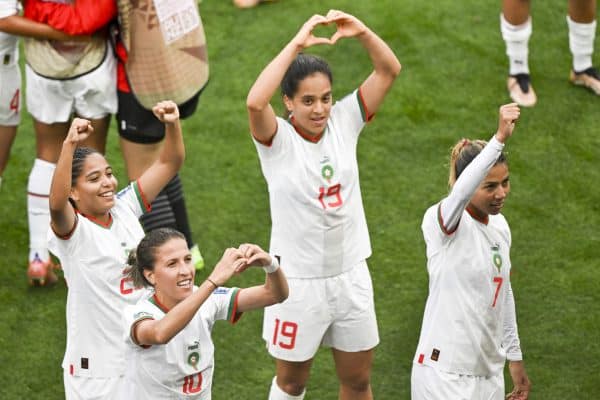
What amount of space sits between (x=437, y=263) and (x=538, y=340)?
1682mm

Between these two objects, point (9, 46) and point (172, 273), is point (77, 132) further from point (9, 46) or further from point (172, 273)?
point (9, 46)

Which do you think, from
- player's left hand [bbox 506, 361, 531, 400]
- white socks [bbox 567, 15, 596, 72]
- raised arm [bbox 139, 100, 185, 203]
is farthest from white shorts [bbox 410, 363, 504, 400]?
white socks [bbox 567, 15, 596, 72]

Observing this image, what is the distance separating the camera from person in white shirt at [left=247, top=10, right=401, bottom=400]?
4.98m

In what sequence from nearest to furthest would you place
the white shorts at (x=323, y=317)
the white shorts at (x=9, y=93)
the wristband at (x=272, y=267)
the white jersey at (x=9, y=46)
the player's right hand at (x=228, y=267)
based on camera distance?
the player's right hand at (x=228, y=267) → the wristband at (x=272, y=267) → the white shorts at (x=323, y=317) → the white jersey at (x=9, y=46) → the white shorts at (x=9, y=93)

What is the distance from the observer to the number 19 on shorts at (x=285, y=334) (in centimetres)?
516

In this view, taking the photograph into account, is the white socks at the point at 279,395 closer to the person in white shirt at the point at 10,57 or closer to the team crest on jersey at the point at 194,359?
the team crest on jersey at the point at 194,359

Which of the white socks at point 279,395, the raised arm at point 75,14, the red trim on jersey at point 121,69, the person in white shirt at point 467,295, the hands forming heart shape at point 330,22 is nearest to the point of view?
the person in white shirt at point 467,295

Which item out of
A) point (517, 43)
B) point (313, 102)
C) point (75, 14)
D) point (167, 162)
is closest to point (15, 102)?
point (75, 14)

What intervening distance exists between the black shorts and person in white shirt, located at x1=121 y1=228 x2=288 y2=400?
6.53 ft

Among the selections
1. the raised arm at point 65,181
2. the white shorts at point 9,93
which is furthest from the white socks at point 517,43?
the raised arm at point 65,181

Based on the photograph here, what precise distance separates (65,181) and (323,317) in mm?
1232

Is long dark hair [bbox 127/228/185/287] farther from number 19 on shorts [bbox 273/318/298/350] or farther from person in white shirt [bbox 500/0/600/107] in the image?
person in white shirt [bbox 500/0/600/107]

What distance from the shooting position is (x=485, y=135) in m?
7.79

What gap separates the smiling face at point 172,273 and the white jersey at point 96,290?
23.7 inches
